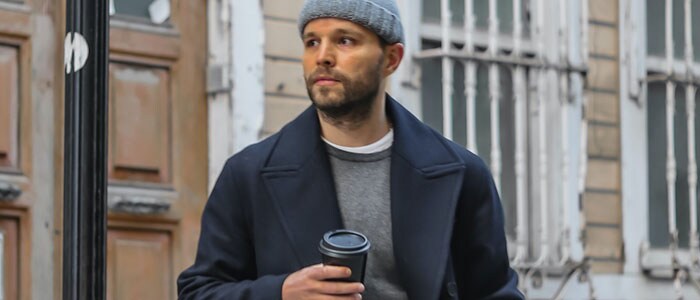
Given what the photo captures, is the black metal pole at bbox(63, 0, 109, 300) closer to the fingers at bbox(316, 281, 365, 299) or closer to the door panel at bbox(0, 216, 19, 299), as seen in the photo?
the fingers at bbox(316, 281, 365, 299)

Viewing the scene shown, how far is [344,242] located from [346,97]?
31 cm

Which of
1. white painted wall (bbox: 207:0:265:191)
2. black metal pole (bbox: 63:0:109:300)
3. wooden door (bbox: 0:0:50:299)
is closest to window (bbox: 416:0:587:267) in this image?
white painted wall (bbox: 207:0:265:191)

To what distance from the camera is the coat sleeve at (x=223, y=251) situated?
2887mm

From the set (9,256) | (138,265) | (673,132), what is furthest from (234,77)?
(673,132)

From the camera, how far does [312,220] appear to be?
290 cm

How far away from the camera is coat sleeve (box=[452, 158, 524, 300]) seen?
302cm

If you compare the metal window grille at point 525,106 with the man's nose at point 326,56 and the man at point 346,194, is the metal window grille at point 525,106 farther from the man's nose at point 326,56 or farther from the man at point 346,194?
the man's nose at point 326,56

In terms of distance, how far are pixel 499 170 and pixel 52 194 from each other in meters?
2.41

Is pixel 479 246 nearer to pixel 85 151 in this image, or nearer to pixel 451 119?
pixel 85 151

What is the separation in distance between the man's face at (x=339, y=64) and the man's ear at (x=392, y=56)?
46 millimetres

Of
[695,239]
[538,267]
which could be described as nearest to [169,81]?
[538,267]

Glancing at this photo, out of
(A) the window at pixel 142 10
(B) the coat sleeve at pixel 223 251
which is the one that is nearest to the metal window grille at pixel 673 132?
(A) the window at pixel 142 10

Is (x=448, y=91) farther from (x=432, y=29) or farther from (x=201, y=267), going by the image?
(x=201, y=267)

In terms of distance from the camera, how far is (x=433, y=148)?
306cm
